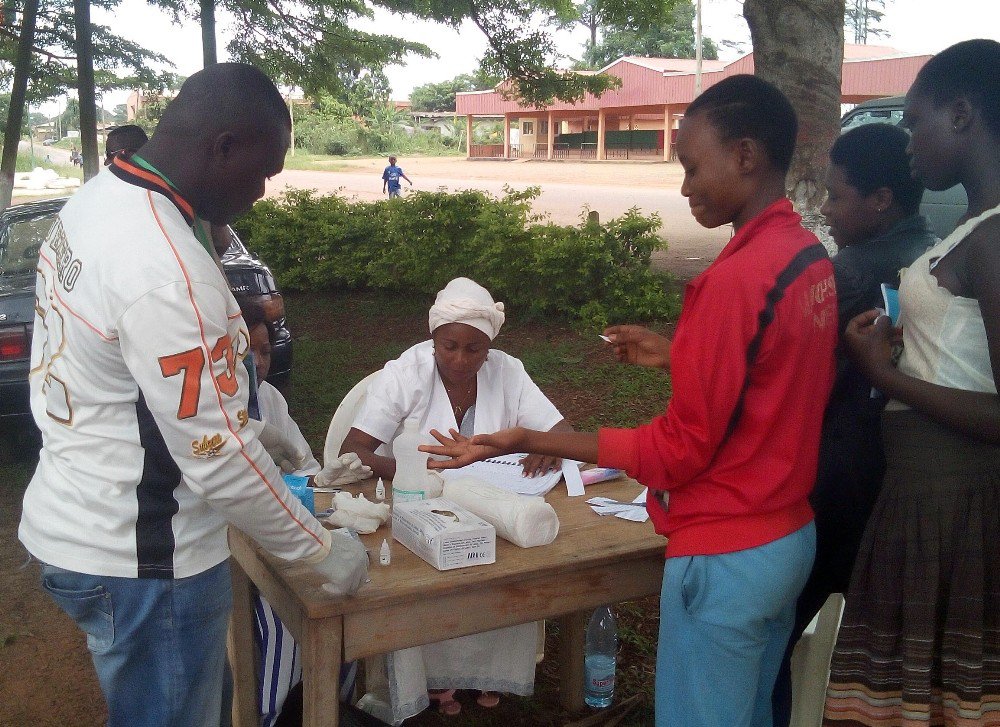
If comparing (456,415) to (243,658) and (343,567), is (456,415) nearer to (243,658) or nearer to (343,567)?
(243,658)

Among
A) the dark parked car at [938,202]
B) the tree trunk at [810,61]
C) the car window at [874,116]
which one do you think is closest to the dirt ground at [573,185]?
the car window at [874,116]

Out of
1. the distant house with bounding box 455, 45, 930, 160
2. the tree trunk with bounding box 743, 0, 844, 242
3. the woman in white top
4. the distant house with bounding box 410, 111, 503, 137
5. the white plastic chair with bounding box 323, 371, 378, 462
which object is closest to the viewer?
the woman in white top

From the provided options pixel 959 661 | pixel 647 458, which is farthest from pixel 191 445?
pixel 959 661

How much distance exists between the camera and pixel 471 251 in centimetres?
816

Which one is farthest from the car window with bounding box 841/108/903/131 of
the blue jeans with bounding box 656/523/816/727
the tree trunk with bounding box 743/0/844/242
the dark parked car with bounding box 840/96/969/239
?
the blue jeans with bounding box 656/523/816/727

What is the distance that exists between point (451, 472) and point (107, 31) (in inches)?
333

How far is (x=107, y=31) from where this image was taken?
9.11 m

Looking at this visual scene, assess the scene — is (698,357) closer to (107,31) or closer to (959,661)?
(959,661)

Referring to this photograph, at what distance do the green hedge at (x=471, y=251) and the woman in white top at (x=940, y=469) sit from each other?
212 inches

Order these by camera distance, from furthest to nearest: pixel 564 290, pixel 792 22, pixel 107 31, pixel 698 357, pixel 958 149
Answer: pixel 107 31
pixel 564 290
pixel 792 22
pixel 958 149
pixel 698 357

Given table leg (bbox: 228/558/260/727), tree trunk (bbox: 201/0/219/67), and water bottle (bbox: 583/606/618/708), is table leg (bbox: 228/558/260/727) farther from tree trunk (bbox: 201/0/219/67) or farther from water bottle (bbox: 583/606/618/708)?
tree trunk (bbox: 201/0/219/67)

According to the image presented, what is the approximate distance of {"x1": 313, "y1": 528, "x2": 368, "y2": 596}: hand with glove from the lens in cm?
179

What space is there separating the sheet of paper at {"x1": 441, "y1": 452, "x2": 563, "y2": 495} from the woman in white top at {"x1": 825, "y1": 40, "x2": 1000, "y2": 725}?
40.4 inches

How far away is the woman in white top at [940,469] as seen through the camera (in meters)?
1.68
